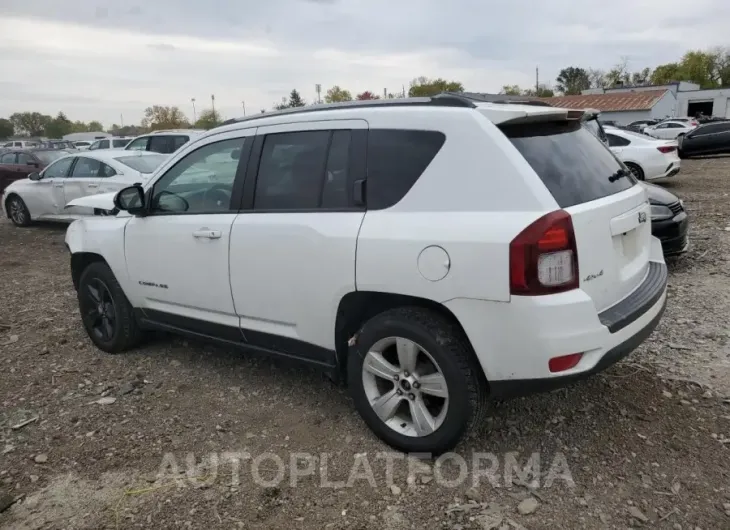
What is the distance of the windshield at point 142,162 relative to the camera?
965 centimetres

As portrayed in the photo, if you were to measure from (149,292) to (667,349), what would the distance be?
382cm

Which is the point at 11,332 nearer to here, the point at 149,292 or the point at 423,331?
the point at 149,292

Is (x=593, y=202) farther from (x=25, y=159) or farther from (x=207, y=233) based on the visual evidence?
(x=25, y=159)

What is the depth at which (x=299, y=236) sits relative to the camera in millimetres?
3221

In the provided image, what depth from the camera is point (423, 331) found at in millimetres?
2822

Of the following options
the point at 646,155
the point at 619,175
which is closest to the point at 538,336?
the point at 619,175

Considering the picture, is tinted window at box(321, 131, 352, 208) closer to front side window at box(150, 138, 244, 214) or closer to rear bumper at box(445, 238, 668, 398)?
front side window at box(150, 138, 244, 214)

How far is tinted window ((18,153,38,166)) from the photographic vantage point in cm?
1508

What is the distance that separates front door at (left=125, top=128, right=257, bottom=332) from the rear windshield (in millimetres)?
1702

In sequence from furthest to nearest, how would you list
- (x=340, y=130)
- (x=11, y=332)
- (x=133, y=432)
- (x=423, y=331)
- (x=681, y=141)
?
1. (x=681, y=141)
2. (x=11, y=332)
3. (x=133, y=432)
4. (x=340, y=130)
5. (x=423, y=331)

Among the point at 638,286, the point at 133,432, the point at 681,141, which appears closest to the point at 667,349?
the point at 638,286

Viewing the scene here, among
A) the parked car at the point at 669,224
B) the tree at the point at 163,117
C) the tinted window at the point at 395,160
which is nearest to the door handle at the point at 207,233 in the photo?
the tinted window at the point at 395,160

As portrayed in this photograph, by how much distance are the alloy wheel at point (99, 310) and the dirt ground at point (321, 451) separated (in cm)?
23

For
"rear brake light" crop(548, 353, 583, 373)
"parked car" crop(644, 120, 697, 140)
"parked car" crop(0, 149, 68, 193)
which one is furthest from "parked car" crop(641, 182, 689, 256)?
"parked car" crop(644, 120, 697, 140)
